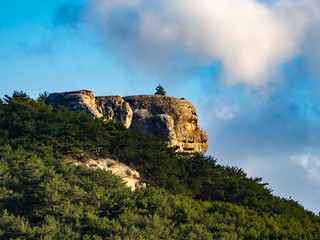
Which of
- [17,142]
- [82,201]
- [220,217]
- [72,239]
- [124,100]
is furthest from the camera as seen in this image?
[124,100]

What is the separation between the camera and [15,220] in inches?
952

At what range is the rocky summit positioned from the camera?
165ft

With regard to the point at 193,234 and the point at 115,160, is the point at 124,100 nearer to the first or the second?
the point at 115,160

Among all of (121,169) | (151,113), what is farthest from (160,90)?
(121,169)

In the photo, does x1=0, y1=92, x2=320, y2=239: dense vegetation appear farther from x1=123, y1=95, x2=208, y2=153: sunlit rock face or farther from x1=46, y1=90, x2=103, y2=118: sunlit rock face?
x1=123, y1=95, x2=208, y2=153: sunlit rock face

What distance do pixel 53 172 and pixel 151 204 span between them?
703 centimetres

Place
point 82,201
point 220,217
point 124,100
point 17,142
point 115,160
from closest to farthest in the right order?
point 82,201, point 220,217, point 17,142, point 115,160, point 124,100

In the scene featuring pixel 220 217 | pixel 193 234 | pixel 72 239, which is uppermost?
pixel 220 217

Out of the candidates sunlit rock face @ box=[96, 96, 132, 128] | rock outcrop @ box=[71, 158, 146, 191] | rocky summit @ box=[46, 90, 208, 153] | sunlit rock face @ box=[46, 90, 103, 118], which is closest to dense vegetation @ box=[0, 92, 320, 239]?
rock outcrop @ box=[71, 158, 146, 191]

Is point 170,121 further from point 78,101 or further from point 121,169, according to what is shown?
point 121,169

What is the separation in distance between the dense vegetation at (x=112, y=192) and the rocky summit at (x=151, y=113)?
19.5 feet

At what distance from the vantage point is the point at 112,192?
3047 cm

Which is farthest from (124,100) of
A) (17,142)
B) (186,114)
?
(17,142)

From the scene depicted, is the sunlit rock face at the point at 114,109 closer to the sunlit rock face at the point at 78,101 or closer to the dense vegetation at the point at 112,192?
the sunlit rock face at the point at 78,101
